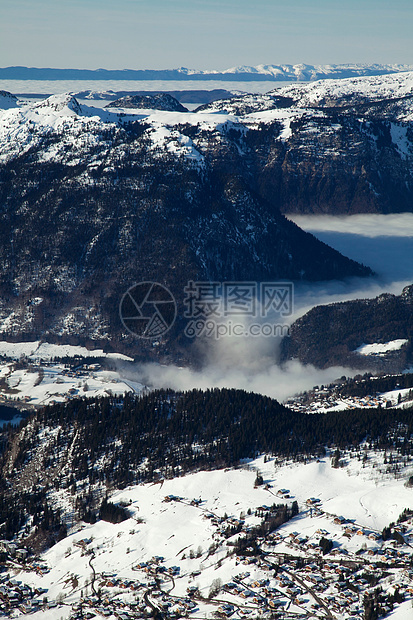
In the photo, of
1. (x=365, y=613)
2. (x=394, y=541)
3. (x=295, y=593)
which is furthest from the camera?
(x=394, y=541)

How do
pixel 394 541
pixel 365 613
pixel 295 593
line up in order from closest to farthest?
pixel 365 613, pixel 295 593, pixel 394 541

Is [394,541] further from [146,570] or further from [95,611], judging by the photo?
[95,611]

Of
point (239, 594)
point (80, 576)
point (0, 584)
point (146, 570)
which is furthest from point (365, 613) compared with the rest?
point (0, 584)

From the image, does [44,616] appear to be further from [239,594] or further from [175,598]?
[239,594]

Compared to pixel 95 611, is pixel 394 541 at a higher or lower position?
higher

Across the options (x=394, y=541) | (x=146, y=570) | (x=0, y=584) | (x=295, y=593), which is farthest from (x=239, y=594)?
(x=0, y=584)

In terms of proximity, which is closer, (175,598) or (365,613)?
(365,613)

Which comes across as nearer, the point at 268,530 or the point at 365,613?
the point at 365,613

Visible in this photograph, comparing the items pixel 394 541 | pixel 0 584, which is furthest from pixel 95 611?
pixel 394 541

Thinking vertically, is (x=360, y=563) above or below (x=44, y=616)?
above
